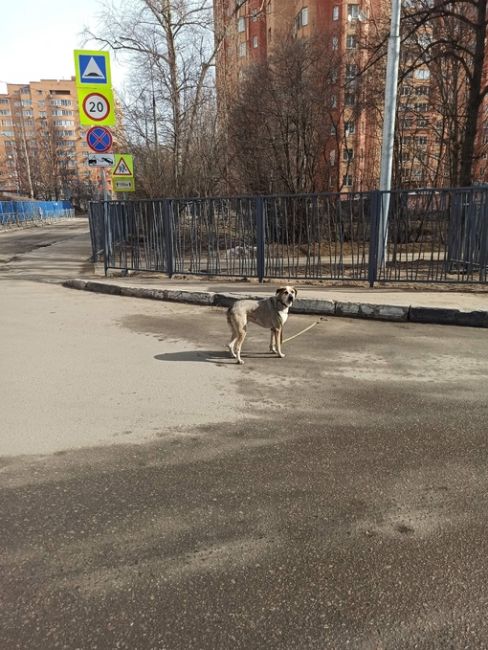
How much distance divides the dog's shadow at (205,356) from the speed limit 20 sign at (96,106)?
822 cm

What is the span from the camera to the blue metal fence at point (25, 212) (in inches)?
1493

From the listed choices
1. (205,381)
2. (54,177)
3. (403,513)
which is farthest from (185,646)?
(54,177)

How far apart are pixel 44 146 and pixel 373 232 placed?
318 ft

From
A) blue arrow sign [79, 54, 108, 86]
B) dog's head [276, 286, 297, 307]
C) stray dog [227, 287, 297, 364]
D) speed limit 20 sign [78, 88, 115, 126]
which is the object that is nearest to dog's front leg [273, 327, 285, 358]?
stray dog [227, 287, 297, 364]

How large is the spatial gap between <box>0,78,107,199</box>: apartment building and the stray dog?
241 ft

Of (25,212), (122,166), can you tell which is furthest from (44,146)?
(122,166)

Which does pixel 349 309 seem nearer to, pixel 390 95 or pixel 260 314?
pixel 260 314

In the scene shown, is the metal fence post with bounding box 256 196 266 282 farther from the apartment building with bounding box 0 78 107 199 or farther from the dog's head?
the apartment building with bounding box 0 78 107 199

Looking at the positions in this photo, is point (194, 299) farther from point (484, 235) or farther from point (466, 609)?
point (466, 609)

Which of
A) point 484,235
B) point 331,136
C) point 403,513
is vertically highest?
point 331,136

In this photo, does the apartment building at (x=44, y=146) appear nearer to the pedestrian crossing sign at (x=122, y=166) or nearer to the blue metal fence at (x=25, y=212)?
the blue metal fence at (x=25, y=212)

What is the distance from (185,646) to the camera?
6.21ft

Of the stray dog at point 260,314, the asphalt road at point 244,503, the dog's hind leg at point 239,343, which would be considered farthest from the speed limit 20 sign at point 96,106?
the dog's hind leg at point 239,343

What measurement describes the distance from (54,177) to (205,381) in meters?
97.8
